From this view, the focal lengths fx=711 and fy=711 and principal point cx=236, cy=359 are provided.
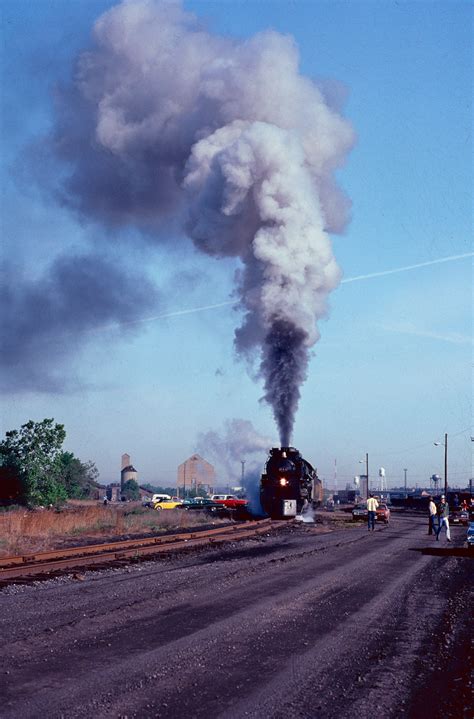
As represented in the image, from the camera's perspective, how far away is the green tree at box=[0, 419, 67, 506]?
4681 cm

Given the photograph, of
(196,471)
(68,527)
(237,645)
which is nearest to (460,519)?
(68,527)

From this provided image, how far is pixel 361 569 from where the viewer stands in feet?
54.7

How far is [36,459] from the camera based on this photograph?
1879 inches

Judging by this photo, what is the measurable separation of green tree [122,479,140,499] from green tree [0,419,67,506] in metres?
83.5

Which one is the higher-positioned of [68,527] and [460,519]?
[68,527]

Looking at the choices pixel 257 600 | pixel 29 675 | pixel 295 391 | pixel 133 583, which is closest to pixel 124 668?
pixel 29 675

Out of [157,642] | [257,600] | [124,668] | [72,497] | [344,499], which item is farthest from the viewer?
[344,499]

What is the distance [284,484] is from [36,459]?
69.8 ft

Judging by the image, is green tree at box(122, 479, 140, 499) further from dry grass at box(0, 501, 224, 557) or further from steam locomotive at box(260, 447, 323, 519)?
steam locomotive at box(260, 447, 323, 519)

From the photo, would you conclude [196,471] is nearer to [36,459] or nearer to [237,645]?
[36,459]

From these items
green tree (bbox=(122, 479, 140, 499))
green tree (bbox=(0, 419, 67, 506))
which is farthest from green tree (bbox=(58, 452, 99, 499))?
green tree (bbox=(122, 479, 140, 499))

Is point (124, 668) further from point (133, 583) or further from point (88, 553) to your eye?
point (88, 553)

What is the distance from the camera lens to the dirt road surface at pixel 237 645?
20.9 feet

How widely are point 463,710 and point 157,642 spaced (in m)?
3.77
